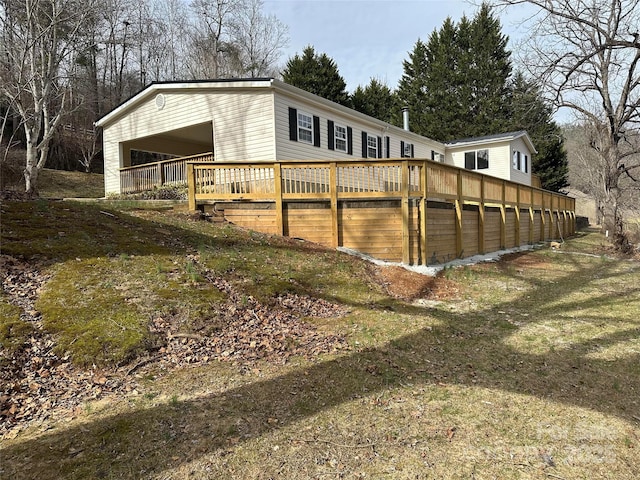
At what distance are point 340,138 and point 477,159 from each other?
10.5 metres

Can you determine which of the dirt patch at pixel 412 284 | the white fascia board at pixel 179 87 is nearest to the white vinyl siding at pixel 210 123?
the white fascia board at pixel 179 87

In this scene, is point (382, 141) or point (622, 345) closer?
point (622, 345)

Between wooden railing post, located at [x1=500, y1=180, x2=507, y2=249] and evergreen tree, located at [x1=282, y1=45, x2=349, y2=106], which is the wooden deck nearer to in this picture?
wooden railing post, located at [x1=500, y1=180, x2=507, y2=249]

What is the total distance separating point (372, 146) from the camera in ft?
54.1

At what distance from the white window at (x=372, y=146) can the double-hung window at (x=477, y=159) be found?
7.58m

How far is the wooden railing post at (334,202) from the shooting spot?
26.9 feet

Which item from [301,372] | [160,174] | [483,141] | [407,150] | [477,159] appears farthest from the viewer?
[477,159]

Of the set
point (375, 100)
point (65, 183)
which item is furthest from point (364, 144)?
point (375, 100)

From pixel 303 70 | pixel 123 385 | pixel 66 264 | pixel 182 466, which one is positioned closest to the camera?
pixel 182 466

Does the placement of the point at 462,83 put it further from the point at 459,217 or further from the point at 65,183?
the point at 65,183

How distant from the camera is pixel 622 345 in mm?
4348

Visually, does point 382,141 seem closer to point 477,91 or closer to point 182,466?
point 182,466

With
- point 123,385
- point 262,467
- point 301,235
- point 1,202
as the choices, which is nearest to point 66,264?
point 123,385

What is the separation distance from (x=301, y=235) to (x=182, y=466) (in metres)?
6.45
